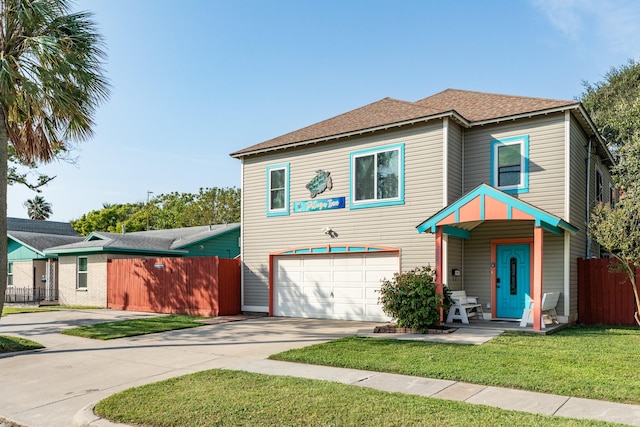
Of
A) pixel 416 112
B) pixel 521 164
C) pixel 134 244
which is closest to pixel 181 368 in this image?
pixel 416 112

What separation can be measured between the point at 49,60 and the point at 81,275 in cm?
1447

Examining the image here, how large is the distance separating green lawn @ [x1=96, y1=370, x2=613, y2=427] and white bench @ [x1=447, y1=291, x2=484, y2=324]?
22.8ft

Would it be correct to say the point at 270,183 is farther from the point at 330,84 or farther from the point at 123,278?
the point at 123,278

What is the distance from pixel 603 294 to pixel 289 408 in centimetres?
1108

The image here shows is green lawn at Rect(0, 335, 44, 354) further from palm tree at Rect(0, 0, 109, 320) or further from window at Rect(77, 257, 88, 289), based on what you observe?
window at Rect(77, 257, 88, 289)

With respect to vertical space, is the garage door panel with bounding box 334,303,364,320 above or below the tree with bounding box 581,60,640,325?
below

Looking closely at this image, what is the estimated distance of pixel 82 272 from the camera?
2239 cm

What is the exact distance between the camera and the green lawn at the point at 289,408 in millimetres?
5137

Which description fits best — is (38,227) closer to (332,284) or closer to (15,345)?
(15,345)

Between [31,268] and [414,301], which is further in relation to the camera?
[31,268]

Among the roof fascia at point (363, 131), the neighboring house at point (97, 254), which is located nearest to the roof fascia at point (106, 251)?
Result: the neighboring house at point (97, 254)

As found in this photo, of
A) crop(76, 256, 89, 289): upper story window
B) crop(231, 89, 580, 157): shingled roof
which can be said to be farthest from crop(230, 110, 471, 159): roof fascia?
crop(76, 256, 89, 289): upper story window

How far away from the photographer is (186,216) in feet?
151

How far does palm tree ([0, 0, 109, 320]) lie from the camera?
1027 centimetres
